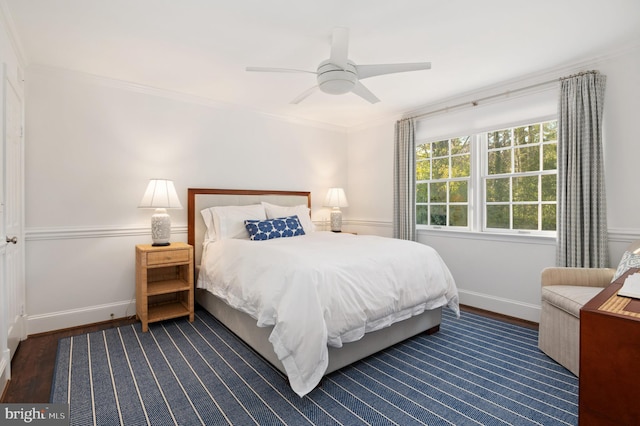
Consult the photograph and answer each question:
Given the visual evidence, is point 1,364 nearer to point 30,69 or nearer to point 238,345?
point 238,345

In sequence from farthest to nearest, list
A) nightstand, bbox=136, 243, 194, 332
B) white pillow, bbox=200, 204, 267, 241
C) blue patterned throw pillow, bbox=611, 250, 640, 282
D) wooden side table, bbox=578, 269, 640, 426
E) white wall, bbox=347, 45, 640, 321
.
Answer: white pillow, bbox=200, 204, 267, 241 < nightstand, bbox=136, 243, 194, 332 < white wall, bbox=347, 45, 640, 321 < blue patterned throw pillow, bbox=611, 250, 640, 282 < wooden side table, bbox=578, 269, 640, 426

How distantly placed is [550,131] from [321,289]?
2933mm

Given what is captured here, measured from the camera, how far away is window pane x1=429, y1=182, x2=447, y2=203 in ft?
13.7

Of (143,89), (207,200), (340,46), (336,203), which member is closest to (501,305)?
(336,203)

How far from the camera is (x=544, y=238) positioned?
3203 mm

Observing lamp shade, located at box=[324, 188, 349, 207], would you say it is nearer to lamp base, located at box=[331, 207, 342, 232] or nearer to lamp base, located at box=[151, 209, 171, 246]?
lamp base, located at box=[331, 207, 342, 232]

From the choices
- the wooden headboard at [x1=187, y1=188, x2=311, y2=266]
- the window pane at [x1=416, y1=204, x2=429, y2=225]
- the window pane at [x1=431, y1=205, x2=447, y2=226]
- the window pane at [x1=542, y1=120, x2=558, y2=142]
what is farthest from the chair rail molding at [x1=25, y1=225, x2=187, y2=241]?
the window pane at [x1=542, y1=120, x2=558, y2=142]

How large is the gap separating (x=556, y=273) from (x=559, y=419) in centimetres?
122

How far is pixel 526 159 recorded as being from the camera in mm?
3436

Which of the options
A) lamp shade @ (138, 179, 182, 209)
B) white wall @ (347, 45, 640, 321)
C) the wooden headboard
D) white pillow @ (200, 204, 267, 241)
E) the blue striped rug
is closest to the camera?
the blue striped rug

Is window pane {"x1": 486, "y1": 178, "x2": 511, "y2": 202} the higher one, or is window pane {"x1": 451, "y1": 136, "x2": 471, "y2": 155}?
window pane {"x1": 451, "y1": 136, "x2": 471, "y2": 155}

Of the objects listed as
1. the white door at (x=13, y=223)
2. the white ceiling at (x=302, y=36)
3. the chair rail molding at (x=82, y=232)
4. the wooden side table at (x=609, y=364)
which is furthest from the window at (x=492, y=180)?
the white door at (x=13, y=223)

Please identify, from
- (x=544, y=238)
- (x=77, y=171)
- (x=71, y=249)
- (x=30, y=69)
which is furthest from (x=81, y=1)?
(x=544, y=238)

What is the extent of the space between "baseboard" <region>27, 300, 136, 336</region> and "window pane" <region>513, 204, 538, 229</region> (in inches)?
167
